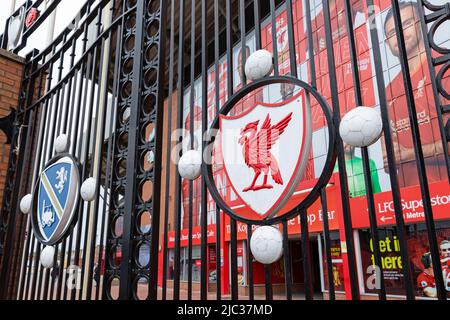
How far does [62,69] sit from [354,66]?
2.29 m

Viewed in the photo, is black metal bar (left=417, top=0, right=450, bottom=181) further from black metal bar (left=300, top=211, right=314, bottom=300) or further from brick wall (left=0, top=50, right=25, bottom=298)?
brick wall (left=0, top=50, right=25, bottom=298)

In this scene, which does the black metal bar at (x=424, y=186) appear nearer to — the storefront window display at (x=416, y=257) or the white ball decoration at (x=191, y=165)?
the white ball decoration at (x=191, y=165)

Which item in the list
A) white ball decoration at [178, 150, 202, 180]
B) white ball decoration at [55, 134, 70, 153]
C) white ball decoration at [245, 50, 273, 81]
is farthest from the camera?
white ball decoration at [55, 134, 70, 153]

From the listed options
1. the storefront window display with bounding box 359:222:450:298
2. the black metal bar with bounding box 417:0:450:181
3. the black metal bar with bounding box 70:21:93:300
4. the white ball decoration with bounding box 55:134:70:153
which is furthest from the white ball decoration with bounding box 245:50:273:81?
the storefront window display with bounding box 359:222:450:298

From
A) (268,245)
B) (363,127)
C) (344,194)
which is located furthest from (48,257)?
(363,127)

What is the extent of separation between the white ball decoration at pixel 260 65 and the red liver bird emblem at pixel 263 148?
185 mm

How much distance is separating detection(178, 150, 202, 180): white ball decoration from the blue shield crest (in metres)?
0.91

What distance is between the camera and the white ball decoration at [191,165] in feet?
4.94

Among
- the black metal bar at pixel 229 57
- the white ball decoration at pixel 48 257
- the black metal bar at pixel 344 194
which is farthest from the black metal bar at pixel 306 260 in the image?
the white ball decoration at pixel 48 257

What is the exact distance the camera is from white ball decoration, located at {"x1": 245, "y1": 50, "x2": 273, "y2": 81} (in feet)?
4.50
